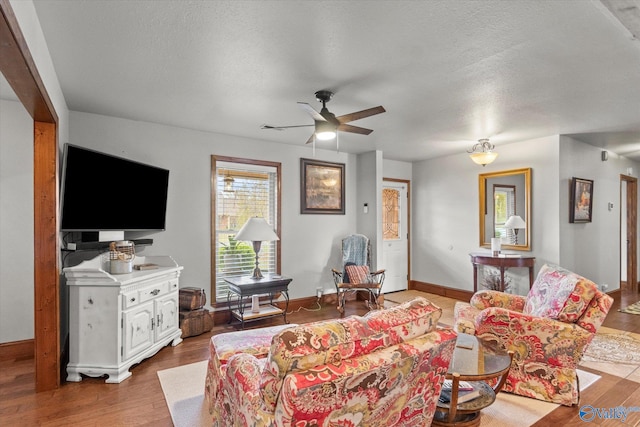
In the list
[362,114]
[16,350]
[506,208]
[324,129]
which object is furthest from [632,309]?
[16,350]

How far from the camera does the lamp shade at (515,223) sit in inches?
198

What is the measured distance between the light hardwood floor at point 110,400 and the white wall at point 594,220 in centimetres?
251

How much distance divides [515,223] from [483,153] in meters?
1.20

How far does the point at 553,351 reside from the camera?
8.22 ft

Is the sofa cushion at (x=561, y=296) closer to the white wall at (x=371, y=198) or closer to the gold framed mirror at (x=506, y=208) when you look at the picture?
the gold framed mirror at (x=506, y=208)

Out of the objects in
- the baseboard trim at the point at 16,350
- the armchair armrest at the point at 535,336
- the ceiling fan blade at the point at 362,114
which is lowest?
the baseboard trim at the point at 16,350

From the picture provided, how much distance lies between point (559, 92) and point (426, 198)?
3.59 meters

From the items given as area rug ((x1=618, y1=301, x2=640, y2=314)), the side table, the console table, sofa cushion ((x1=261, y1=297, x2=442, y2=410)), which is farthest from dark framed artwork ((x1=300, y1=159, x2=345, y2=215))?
area rug ((x1=618, y1=301, x2=640, y2=314))

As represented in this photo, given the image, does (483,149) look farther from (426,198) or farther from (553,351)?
(553,351)

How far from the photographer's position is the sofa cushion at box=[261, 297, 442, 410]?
4.19 feet

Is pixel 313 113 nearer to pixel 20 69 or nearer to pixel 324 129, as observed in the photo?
pixel 324 129

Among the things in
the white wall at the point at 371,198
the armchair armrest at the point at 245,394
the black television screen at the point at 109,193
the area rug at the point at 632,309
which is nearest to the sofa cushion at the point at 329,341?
the armchair armrest at the point at 245,394

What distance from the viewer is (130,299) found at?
307 cm

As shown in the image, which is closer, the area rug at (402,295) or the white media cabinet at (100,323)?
the white media cabinet at (100,323)
